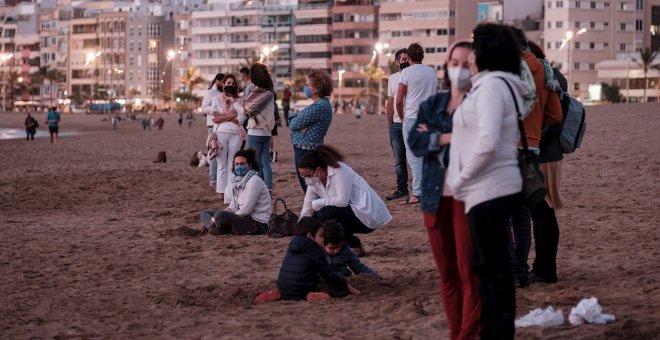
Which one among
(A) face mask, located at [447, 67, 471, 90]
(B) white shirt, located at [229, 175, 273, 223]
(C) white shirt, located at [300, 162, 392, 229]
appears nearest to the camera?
(A) face mask, located at [447, 67, 471, 90]

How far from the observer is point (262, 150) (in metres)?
15.4

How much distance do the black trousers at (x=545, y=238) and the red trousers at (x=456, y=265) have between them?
211 cm

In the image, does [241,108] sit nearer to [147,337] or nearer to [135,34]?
[147,337]

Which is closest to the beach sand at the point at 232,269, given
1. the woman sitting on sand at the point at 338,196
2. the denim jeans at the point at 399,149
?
the woman sitting on sand at the point at 338,196

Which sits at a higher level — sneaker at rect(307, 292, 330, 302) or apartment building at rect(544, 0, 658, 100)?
apartment building at rect(544, 0, 658, 100)

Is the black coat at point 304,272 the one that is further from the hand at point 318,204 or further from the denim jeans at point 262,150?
the denim jeans at point 262,150

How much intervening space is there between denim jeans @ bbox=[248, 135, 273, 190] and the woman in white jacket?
889 centimetres

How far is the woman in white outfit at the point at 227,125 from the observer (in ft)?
51.4

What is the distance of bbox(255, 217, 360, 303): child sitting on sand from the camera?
8820 mm

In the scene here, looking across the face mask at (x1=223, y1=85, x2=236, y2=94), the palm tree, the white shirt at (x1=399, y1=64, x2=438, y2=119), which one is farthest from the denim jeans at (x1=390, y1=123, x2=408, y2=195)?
the palm tree

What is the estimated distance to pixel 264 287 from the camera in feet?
30.9

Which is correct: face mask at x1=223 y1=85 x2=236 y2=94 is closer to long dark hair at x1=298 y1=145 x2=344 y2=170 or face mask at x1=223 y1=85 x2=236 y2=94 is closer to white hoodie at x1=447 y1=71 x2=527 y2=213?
long dark hair at x1=298 y1=145 x2=344 y2=170

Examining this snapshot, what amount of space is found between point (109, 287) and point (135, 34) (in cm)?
17827

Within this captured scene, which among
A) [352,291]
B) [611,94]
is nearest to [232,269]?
[352,291]
